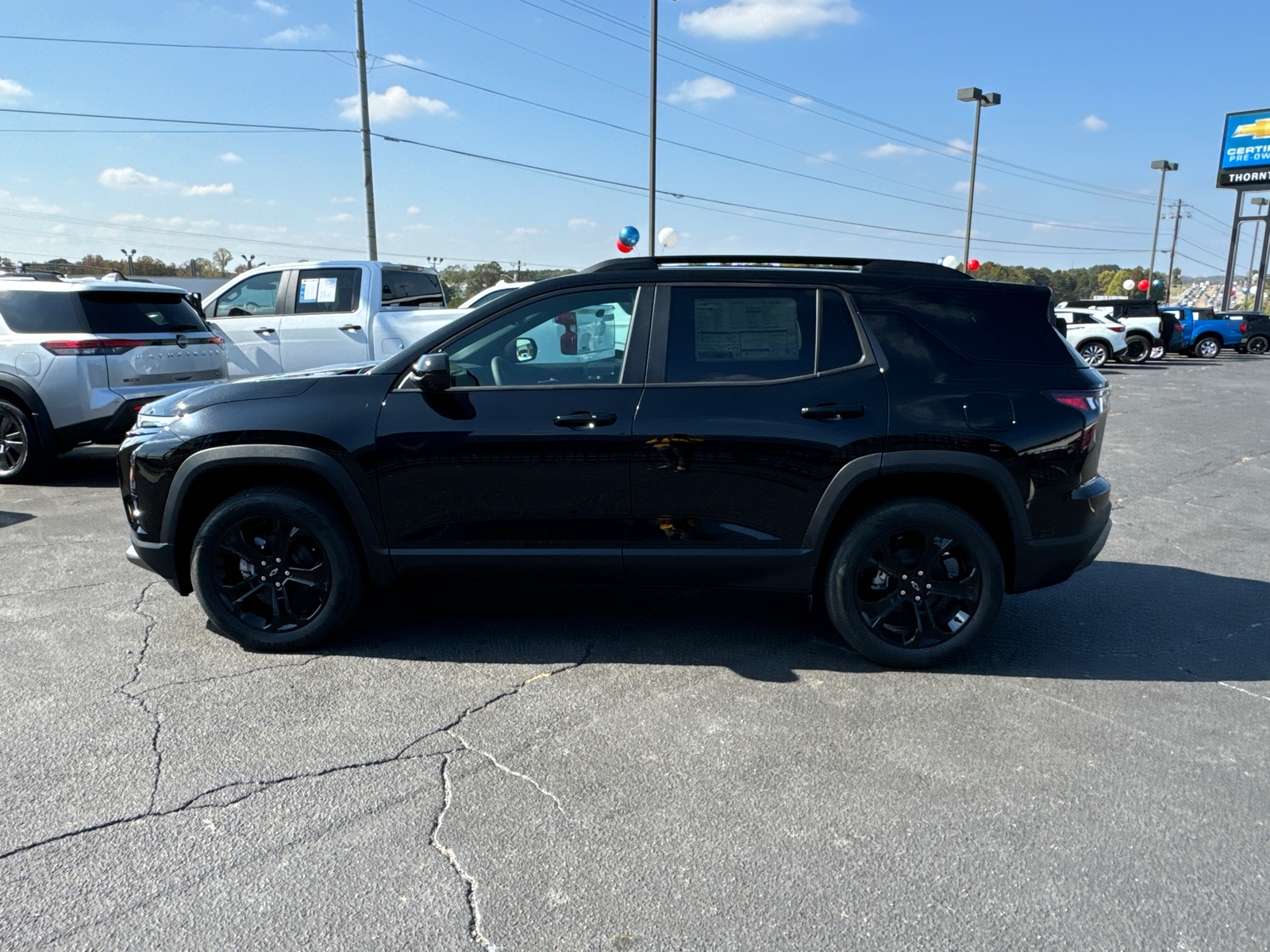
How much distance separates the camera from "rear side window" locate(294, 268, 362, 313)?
33.2 ft

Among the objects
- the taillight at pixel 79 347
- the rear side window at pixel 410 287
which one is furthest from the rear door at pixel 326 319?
the taillight at pixel 79 347

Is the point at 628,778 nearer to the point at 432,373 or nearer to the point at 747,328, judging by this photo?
the point at 432,373

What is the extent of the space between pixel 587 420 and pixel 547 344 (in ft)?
1.43

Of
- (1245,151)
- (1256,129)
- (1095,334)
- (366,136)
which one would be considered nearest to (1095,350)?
(1095,334)

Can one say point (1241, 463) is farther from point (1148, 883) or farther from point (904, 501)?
point (1148, 883)

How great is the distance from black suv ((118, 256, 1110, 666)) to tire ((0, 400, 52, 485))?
4.93 m

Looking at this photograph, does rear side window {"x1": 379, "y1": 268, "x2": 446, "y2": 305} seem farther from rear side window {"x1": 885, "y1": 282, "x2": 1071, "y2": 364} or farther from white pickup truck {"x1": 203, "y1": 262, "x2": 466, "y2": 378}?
rear side window {"x1": 885, "y1": 282, "x2": 1071, "y2": 364}

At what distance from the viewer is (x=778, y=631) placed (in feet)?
14.8

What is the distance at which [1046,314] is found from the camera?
402 centimetres

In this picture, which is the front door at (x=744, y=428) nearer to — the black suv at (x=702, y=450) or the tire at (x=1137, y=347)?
the black suv at (x=702, y=450)

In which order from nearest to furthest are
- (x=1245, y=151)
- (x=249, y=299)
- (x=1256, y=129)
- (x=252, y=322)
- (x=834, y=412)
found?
(x=834, y=412)
(x=252, y=322)
(x=249, y=299)
(x=1256, y=129)
(x=1245, y=151)

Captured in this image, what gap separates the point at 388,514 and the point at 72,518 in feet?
13.9

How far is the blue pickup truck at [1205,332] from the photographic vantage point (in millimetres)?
31250

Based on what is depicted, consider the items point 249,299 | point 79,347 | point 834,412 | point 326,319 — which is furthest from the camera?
point 249,299
